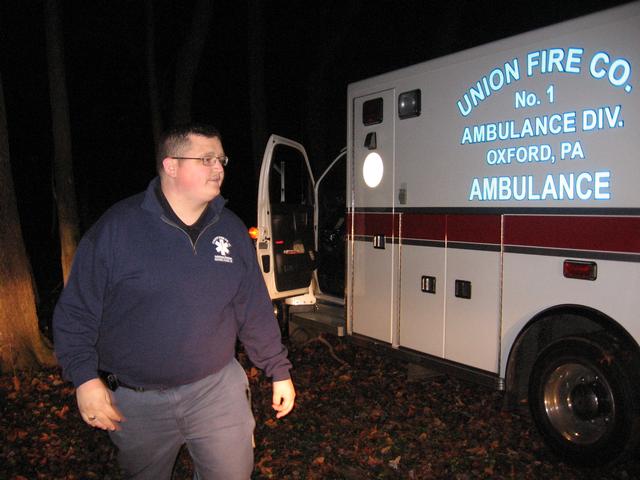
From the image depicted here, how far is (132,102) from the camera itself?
2364 cm

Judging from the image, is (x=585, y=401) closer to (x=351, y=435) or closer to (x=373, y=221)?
(x=351, y=435)

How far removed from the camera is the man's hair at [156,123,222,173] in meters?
2.55

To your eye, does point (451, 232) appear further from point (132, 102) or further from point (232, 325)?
point (132, 102)

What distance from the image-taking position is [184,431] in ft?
8.30

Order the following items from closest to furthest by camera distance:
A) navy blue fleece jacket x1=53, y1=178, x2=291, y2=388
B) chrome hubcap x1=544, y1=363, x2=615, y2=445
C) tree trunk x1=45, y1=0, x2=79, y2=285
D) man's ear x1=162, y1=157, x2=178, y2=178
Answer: navy blue fleece jacket x1=53, y1=178, x2=291, y2=388, man's ear x1=162, y1=157, x2=178, y2=178, chrome hubcap x1=544, y1=363, x2=615, y2=445, tree trunk x1=45, y1=0, x2=79, y2=285

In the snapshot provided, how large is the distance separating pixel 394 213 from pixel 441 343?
1.19 metres

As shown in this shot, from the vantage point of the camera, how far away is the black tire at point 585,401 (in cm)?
369

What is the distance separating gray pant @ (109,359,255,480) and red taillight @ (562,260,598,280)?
7.91 feet

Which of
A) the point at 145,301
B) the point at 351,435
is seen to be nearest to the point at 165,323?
the point at 145,301

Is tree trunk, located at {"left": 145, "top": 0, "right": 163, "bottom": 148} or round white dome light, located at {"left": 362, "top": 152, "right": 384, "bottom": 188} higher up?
tree trunk, located at {"left": 145, "top": 0, "right": 163, "bottom": 148}

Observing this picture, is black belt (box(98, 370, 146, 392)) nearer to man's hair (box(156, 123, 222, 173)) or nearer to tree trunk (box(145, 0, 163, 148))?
man's hair (box(156, 123, 222, 173))

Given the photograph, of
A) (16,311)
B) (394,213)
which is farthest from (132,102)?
(394,213)

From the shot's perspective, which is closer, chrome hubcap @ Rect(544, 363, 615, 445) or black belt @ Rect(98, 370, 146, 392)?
black belt @ Rect(98, 370, 146, 392)

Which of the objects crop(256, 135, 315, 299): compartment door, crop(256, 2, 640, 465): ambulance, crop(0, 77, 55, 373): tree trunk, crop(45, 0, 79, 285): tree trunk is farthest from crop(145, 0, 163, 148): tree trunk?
crop(256, 2, 640, 465): ambulance
